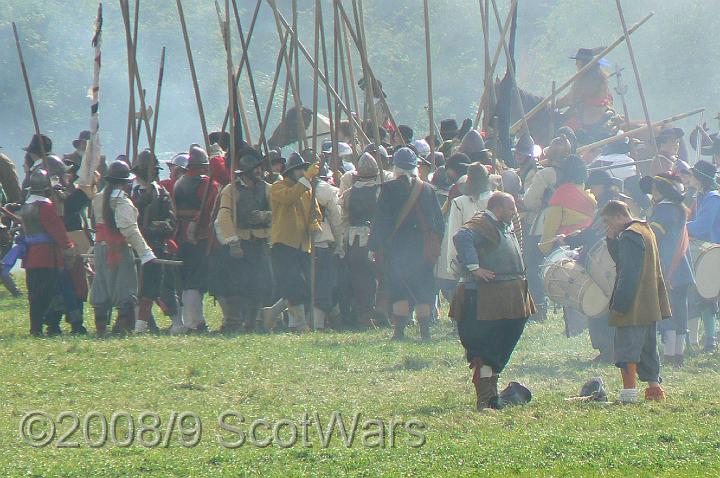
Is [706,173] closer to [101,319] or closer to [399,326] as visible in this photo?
[399,326]

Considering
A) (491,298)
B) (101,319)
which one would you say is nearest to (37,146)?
(101,319)

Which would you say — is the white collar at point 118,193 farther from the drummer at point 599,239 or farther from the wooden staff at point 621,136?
the wooden staff at point 621,136

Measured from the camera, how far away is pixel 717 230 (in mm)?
15047

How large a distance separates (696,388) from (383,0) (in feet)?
153

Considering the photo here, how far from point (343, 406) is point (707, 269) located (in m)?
5.10

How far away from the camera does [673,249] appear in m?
13.8

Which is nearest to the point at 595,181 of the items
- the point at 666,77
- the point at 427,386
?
the point at 427,386

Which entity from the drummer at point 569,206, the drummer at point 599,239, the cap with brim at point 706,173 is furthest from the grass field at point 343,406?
the cap with brim at point 706,173

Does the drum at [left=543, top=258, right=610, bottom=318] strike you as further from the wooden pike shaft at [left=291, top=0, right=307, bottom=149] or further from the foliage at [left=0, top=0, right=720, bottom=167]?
the foliage at [left=0, top=0, right=720, bottom=167]

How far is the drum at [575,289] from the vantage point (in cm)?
1319

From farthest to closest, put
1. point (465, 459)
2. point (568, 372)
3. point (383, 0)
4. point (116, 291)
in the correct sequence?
point (383, 0)
point (116, 291)
point (568, 372)
point (465, 459)

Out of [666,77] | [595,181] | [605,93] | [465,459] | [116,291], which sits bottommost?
[465,459]

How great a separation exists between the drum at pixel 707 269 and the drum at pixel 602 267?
1629mm

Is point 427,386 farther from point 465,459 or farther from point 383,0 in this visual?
point 383,0
